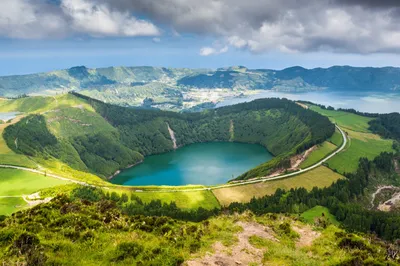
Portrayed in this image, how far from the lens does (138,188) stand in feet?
500

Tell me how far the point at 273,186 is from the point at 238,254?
4797 inches

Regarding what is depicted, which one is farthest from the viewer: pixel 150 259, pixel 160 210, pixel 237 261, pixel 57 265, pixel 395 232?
pixel 160 210

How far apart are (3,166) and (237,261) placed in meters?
169

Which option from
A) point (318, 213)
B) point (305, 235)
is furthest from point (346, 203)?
point (305, 235)

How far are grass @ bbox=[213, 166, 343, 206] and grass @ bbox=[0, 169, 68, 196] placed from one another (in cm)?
7593

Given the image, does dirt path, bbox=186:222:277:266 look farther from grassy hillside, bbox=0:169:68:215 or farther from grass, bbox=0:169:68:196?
grass, bbox=0:169:68:196

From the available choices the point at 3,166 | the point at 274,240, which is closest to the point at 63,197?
the point at 274,240

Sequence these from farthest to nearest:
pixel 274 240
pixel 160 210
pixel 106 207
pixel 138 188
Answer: pixel 138 188 < pixel 160 210 < pixel 106 207 < pixel 274 240

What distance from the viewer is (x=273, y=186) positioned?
521 ft

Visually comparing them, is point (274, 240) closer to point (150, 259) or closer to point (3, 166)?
point (150, 259)

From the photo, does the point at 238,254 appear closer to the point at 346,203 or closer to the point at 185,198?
the point at 185,198

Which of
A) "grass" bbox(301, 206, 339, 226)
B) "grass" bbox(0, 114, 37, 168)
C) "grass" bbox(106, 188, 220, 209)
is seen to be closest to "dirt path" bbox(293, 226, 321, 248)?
"grass" bbox(301, 206, 339, 226)

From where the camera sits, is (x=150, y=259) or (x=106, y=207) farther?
(x=106, y=207)

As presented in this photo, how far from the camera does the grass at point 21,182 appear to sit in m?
137
